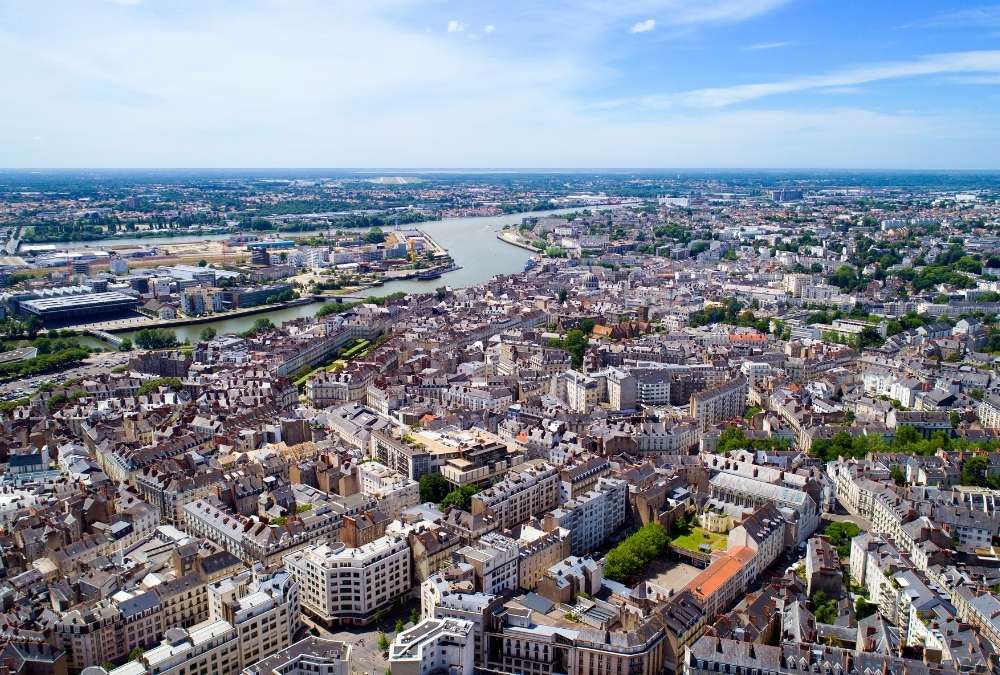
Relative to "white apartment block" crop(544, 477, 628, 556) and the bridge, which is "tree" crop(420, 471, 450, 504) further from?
the bridge

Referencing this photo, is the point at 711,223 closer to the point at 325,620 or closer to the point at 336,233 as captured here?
the point at 336,233

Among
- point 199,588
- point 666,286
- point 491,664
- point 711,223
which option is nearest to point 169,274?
point 666,286

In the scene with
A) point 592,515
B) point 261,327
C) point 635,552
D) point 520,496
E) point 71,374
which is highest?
point 520,496

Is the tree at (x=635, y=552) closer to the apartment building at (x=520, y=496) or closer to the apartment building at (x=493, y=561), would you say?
the apartment building at (x=493, y=561)

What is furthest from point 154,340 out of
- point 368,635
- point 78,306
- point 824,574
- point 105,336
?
point 824,574

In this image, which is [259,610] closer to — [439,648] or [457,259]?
[439,648]

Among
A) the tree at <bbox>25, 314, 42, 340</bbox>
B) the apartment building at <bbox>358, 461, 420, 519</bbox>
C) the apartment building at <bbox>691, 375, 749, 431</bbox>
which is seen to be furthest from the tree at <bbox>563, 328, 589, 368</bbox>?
the tree at <bbox>25, 314, 42, 340</bbox>
